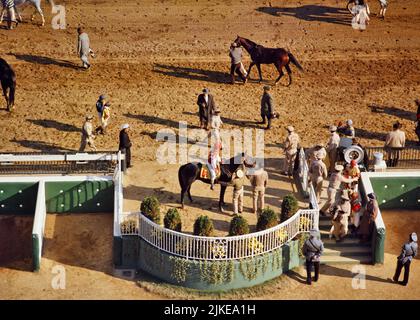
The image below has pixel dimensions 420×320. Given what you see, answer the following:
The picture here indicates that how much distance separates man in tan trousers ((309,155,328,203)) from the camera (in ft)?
101

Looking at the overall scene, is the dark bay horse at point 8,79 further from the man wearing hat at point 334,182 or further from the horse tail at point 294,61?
the man wearing hat at point 334,182

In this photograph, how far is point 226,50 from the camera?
40375 mm

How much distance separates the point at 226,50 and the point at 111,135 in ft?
23.3

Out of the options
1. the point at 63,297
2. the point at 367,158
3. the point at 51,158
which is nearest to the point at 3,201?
the point at 51,158

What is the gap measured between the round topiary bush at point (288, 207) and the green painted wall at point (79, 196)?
496 centimetres

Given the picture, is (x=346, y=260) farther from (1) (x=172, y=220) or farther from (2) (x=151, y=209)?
(2) (x=151, y=209)

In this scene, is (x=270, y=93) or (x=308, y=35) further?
(x=308, y=35)

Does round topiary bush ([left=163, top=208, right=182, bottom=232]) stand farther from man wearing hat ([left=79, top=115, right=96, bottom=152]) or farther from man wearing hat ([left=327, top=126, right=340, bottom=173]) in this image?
man wearing hat ([left=327, top=126, right=340, bottom=173])

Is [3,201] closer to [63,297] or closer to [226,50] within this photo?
[63,297]

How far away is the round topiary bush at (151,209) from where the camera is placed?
96.4 ft

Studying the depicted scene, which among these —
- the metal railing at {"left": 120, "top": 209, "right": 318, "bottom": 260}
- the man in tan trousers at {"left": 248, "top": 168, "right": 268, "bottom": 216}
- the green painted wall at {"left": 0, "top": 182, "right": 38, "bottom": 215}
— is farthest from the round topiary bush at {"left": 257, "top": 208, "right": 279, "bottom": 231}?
the green painted wall at {"left": 0, "top": 182, "right": 38, "bottom": 215}

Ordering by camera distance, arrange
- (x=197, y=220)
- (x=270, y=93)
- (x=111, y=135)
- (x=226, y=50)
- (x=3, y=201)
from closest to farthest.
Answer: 1. (x=197, y=220)
2. (x=3, y=201)
3. (x=111, y=135)
4. (x=270, y=93)
5. (x=226, y=50)

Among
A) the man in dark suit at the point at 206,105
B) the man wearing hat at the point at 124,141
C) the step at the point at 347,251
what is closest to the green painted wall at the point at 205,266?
the step at the point at 347,251

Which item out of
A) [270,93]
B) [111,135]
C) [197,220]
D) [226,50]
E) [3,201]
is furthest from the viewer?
[226,50]
